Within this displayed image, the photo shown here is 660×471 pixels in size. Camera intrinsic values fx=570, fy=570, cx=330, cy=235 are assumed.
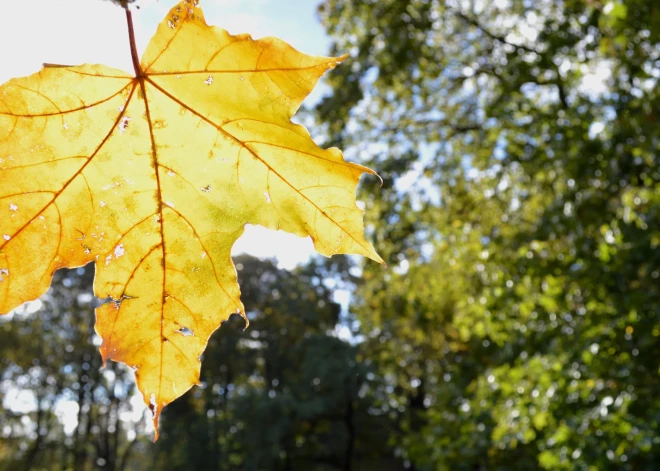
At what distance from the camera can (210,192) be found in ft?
2.43

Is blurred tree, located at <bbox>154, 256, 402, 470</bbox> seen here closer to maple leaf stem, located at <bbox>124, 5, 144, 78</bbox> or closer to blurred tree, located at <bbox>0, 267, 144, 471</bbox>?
blurred tree, located at <bbox>0, 267, 144, 471</bbox>

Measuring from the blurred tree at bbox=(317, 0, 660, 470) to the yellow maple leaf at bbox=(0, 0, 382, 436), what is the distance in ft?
7.95

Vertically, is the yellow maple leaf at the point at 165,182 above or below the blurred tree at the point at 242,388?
below

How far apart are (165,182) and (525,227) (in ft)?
14.5

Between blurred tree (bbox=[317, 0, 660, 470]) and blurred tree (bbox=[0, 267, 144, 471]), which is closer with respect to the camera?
blurred tree (bbox=[317, 0, 660, 470])

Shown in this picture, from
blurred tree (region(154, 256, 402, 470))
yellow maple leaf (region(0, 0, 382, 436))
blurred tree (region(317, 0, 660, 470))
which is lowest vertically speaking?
yellow maple leaf (region(0, 0, 382, 436))

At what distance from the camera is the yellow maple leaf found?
2.12 feet

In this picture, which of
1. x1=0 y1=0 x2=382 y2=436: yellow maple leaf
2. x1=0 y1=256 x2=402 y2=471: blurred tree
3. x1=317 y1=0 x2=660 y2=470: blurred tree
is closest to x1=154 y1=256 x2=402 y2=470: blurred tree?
x1=0 y1=256 x2=402 y2=471: blurred tree

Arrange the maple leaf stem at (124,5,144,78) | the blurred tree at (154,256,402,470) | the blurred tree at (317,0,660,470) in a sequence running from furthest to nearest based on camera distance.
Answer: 1. the blurred tree at (154,256,402,470)
2. the blurred tree at (317,0,660,470)
3. the maple leaf stem at (124,5,144,78)

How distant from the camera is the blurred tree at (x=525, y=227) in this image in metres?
3.05

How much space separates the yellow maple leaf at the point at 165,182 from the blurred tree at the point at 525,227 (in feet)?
7.95

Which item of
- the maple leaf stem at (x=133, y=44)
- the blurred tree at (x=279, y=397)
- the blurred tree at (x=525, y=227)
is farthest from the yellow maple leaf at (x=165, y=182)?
the blurred tree at (x=279, y=397)

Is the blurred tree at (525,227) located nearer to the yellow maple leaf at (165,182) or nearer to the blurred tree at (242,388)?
the yellow maple leaf at (165,182)

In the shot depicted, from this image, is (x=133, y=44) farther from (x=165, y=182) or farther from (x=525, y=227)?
(x=525, y=227)
